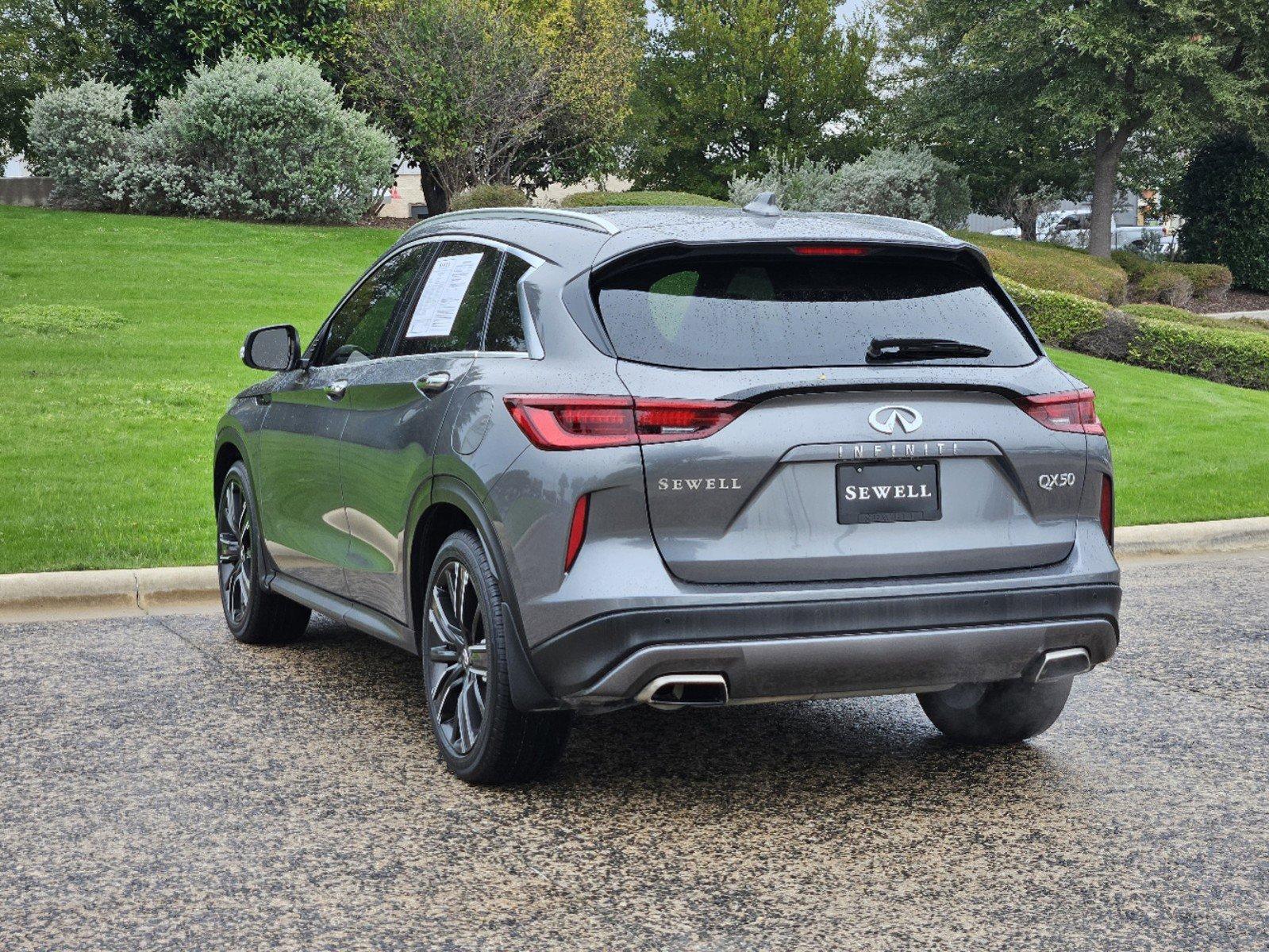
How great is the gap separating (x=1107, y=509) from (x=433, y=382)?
214 centimetres

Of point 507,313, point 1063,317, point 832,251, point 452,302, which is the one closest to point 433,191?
point 1063,317

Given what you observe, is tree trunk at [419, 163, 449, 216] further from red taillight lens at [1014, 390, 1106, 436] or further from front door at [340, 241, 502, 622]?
red taillight lens at [1014, 390, 1106, 436]

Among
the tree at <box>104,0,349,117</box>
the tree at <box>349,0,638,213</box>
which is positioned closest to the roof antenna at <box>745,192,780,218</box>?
the tree at <box>349,0,638,213</box>

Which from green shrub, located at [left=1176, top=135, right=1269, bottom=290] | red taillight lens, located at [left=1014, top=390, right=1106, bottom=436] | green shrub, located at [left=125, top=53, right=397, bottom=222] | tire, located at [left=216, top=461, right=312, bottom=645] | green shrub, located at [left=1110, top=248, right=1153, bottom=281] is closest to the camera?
red taillight lens, located at [left=1014, top=390, right=1106, bottom=436]

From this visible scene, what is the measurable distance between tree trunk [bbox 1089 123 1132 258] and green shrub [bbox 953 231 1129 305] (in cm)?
442

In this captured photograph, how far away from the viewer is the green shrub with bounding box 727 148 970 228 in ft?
107

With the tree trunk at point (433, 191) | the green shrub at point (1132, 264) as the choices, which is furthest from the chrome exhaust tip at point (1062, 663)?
the tree trunk at point (433, 191)

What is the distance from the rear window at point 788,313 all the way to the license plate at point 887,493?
0.33m

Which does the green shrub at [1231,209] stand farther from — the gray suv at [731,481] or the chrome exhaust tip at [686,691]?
the chrome exhaust tip at [686,691]

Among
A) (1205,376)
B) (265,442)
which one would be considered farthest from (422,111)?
(265,442)

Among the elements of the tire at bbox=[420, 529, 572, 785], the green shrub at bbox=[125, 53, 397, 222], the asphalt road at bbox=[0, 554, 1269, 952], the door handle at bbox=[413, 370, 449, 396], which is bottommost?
the asphalt road at bbox=[0, 554, 1269, 952]

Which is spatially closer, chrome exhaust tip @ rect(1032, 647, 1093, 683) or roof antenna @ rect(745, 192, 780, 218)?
chrome exhaust tip @ rect(1032, 647, 1093, 683)

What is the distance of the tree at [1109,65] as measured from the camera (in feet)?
110

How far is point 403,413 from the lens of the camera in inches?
205
